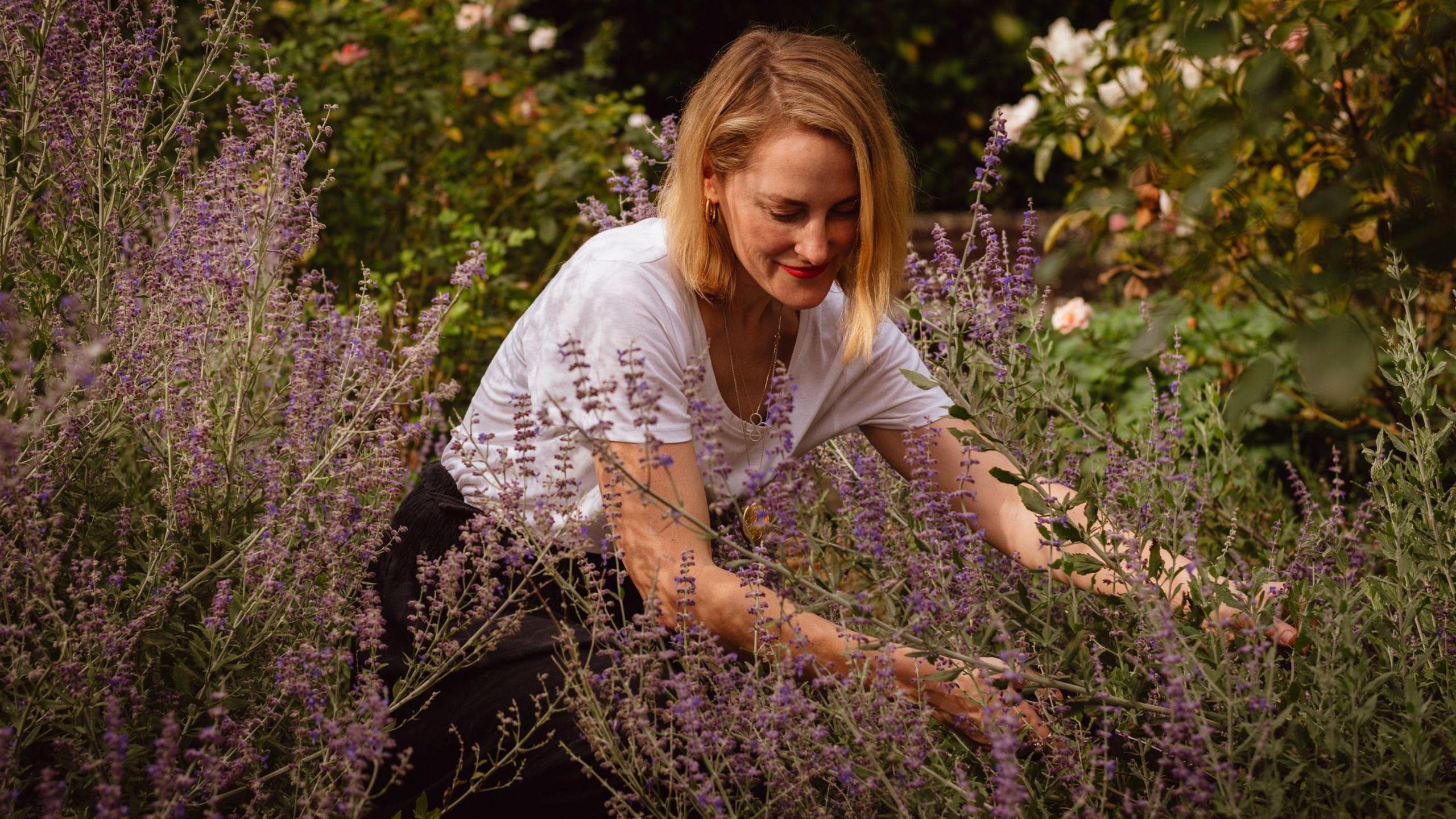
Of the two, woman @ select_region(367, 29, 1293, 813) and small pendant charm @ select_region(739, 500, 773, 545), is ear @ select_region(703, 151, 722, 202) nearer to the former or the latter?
woman @ select_region(367, 29, 1293, 813)

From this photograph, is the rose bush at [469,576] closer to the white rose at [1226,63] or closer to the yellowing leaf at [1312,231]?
the yellowing leaf at [1312,231]

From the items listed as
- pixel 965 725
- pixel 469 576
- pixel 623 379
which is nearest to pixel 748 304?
pixel 623 379

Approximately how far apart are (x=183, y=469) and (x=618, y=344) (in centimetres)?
68

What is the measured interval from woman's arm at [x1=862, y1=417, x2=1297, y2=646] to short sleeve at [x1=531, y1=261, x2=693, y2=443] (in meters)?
0.40

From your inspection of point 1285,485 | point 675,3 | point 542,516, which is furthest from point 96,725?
point 675,3

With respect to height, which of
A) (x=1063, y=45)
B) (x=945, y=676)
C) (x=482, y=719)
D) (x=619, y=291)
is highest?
(x=1063, y=45)

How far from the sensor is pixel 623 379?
2121 mm

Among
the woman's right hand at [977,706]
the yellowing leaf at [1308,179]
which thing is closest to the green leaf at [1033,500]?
the woman's right hand at [977,706]

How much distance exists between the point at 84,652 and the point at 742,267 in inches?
48.7

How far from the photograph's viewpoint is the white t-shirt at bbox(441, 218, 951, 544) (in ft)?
6.93

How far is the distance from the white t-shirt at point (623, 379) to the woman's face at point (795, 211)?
0.18m

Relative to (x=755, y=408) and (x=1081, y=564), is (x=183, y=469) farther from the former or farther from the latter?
(x=1081, y=564)

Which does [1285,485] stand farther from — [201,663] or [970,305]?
[201,663]

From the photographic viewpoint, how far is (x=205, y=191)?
2174mm
